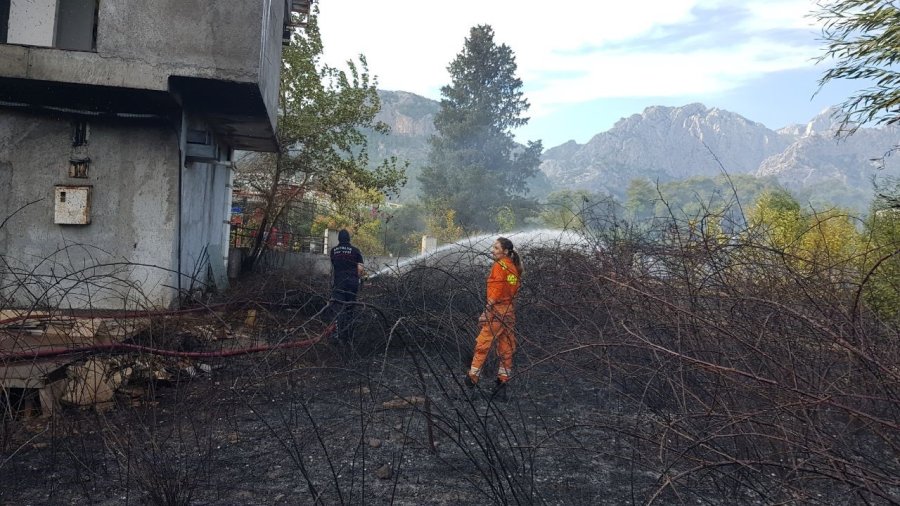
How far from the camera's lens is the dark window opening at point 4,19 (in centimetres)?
947

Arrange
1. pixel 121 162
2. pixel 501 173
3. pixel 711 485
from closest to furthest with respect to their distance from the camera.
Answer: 1. pixel 711 485
2. pixel 121 162
3. pixel 501 173

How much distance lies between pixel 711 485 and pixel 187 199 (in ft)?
28.1

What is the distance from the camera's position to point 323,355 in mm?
7227

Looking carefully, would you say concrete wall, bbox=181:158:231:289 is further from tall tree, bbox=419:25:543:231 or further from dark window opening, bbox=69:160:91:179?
tall tree, bbox=419:25:543:231

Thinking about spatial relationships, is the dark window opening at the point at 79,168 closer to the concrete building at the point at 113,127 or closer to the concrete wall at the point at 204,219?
the concrete building at the point at 113,127

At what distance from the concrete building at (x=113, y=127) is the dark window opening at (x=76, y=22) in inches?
37.9

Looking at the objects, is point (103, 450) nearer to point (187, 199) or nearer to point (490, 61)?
point (187, 199)

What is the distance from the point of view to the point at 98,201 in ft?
29.3

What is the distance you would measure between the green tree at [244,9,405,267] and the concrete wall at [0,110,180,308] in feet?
23.4

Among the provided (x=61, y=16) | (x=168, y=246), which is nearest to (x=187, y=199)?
Result: (x=168, y=246)

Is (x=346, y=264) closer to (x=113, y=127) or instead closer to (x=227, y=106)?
(x=227, y=106)

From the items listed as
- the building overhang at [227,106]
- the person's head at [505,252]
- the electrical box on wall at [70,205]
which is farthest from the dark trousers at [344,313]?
the electrical box on wall at [70,205]

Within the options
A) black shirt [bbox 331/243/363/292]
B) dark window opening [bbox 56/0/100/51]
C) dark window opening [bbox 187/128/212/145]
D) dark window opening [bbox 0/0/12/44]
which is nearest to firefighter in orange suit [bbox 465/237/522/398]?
black shirt [bbox 331/243/363/292]

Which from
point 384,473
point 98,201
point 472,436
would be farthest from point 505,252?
point 98,201
